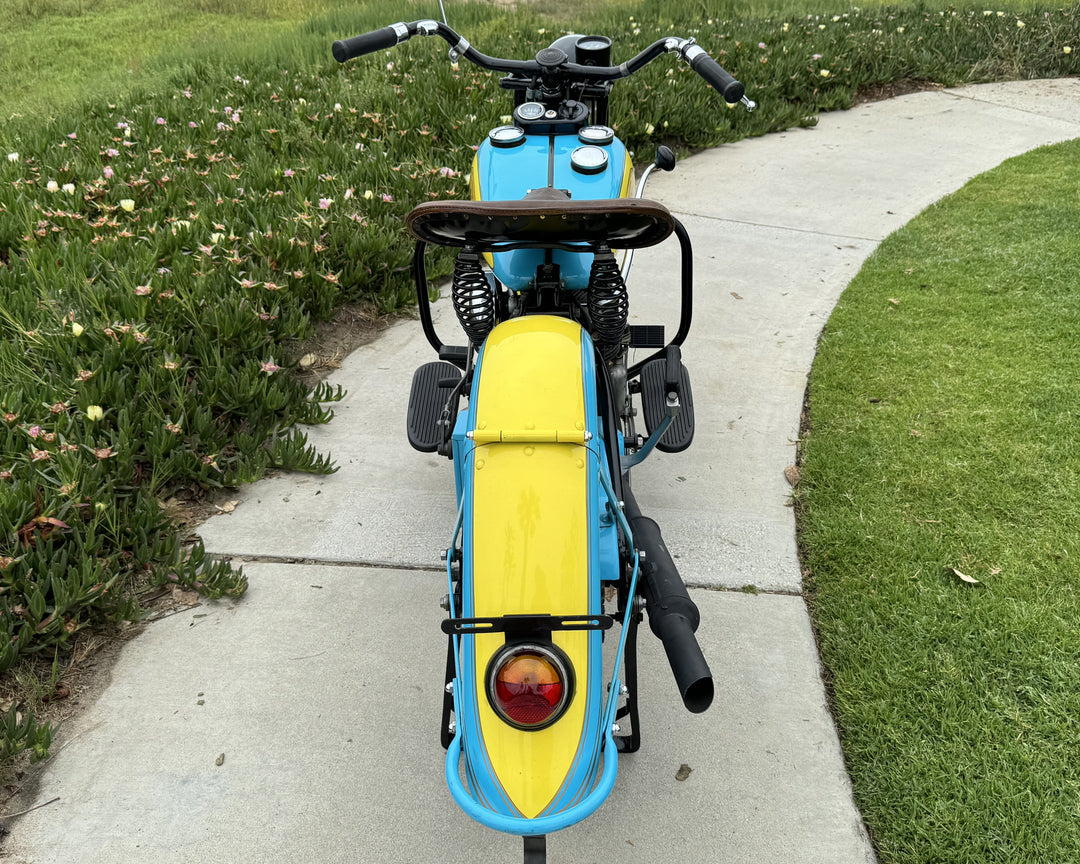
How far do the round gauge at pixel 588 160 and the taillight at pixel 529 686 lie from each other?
126 centimetres

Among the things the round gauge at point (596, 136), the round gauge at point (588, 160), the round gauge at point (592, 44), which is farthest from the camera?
the round gauge at point (592, 44)

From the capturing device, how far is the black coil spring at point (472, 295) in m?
1.91

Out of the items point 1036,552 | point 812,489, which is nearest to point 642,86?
point 812,489

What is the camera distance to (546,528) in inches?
58.0

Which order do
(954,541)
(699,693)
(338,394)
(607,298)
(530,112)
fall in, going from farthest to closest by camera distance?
(338,394), (954,541), (530,112), (607,298), (699,693)

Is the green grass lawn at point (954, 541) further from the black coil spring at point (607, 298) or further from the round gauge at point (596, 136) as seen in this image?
the round gauge at point (596, 136)

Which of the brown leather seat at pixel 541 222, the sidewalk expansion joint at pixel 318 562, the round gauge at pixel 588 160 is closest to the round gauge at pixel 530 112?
the round gauge at pixel 588 160

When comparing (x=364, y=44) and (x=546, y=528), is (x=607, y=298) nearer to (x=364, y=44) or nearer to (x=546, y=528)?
(x=546, y=528)

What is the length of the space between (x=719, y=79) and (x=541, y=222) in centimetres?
94

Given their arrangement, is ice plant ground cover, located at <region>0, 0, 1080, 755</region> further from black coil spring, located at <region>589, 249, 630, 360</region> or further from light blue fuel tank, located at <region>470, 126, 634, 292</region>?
black coil spring, located at <region>589, 249, 630, 360</region>

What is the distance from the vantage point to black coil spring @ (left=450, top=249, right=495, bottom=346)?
1914mm

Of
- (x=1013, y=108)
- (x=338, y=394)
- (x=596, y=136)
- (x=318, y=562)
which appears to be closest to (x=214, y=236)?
(x=338, y=394)

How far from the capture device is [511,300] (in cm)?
233

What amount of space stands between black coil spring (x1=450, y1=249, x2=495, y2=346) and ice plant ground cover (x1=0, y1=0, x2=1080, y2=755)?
3.75 ft
